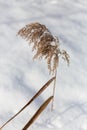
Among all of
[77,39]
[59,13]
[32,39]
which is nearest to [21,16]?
[59,13]

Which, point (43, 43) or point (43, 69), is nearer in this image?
point (43, 43)

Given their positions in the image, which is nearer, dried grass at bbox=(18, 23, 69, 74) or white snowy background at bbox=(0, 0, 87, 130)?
dried grass at bbox=(18, 23, 69, 74)

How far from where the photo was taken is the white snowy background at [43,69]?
1.72 meters

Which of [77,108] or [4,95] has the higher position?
[77,108]

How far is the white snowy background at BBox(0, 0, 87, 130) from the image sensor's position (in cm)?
172

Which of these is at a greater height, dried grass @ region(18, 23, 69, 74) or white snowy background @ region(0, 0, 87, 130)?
dried grass @ region(18, 23, 69, 74)

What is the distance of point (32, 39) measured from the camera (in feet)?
4.35

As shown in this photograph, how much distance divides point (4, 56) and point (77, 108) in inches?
25.1

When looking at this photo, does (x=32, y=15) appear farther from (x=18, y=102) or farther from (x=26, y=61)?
(x=18, y=102)

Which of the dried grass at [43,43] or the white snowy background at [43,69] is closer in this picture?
the dried grass at [43,43]

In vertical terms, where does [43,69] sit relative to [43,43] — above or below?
below

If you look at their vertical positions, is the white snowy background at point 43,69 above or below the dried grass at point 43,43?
below

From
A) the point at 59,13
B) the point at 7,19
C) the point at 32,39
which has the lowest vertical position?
the point at 7,19

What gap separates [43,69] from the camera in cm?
211
